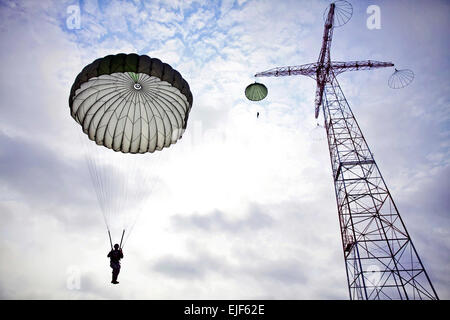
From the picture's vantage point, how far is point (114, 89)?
1430 centimetres

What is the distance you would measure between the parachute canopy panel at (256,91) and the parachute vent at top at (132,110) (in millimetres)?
5816

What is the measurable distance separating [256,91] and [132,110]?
29.2 feet

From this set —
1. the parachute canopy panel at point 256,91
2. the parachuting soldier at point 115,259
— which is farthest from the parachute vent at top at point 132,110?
the parachuting soldier at point 115,259

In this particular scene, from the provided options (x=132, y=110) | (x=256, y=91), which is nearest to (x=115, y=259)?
(x=132, y=110)

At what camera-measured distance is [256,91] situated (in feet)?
59.7

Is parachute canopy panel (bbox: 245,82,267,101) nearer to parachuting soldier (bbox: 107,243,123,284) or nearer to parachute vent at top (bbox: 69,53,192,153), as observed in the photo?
parachute vent at top (bbox: 69,53,192,153)

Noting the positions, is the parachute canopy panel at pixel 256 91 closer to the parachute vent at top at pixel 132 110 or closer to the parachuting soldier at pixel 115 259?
the parachute vent at top at pixel 132 110

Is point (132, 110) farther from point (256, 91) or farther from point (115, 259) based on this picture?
point (256, 91)

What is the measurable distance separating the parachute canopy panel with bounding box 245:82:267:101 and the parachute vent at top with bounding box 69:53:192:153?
5.82 m

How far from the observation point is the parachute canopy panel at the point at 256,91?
1804 centimetres

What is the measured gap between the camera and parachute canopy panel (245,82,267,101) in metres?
18.0

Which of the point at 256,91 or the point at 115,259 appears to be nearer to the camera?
the point at 115,259
